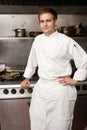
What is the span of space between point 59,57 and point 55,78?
5.6 inches

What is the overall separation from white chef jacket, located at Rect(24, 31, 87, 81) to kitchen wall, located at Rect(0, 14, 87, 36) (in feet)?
2.71

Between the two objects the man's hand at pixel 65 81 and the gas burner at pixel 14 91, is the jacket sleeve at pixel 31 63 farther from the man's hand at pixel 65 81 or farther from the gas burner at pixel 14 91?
the man's hand at pixel 65 81

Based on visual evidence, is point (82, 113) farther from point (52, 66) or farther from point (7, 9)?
point (7, 9)

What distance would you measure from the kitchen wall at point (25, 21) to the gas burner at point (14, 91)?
690mm

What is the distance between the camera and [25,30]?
2.41m

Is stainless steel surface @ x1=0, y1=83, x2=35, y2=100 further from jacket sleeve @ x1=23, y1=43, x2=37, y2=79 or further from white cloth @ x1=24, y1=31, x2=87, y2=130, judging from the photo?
white cloth @ x1=24, y1=31, x2=87, y2=130

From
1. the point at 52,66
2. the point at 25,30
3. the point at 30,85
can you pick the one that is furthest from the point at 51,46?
the point at 25,30

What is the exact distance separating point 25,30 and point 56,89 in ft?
3.08

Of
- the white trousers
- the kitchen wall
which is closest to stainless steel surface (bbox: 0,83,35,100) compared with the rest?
the white trousers

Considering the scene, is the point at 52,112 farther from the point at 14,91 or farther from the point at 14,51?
the point at 14,51

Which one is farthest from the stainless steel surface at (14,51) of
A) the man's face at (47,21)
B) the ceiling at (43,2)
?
the man's face at (47,21)

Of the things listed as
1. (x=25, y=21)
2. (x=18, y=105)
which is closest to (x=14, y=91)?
(x=18, y=105)

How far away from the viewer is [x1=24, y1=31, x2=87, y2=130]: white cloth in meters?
1.62

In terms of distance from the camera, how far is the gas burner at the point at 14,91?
1.96 metres
